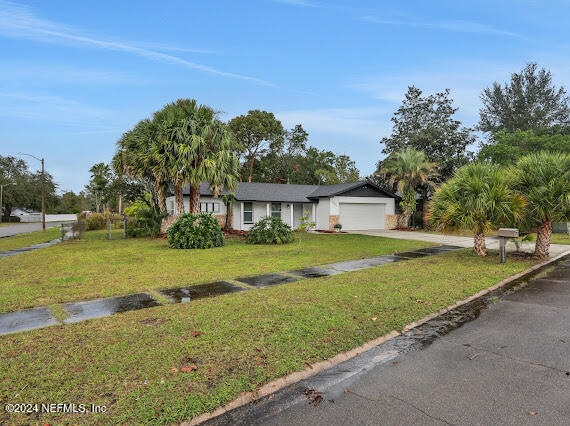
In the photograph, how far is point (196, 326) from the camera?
175 inches

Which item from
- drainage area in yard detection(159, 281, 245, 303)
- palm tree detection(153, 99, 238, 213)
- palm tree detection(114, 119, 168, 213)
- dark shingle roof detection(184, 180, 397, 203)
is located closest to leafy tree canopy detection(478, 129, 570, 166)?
dark shingle roof detection(184, 180, 397, 203)

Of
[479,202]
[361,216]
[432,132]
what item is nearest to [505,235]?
[479,202]

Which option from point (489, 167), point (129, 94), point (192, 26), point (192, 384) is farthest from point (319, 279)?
point (129, 94)

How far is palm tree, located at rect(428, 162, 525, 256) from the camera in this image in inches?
379

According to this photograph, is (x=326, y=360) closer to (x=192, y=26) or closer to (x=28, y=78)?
(x=192, y=26)

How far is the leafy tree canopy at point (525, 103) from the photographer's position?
115ft

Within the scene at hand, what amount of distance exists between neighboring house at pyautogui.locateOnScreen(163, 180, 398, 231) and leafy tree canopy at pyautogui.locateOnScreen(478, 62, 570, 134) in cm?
2114

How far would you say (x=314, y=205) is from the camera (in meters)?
24.5

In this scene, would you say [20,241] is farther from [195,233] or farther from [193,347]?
[193,347]

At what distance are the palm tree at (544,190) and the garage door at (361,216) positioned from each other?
13.6m

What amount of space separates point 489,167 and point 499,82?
36566 mm

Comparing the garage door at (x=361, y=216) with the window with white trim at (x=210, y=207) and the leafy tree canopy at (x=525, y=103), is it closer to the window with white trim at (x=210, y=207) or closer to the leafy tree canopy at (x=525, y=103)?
the window with white trim at (x=210, y=207)

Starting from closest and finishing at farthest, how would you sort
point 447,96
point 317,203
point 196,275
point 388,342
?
point 388,342, point 196,275, point 317,203, point 447,96

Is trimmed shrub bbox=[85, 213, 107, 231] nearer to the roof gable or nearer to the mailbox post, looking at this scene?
the roof gable
